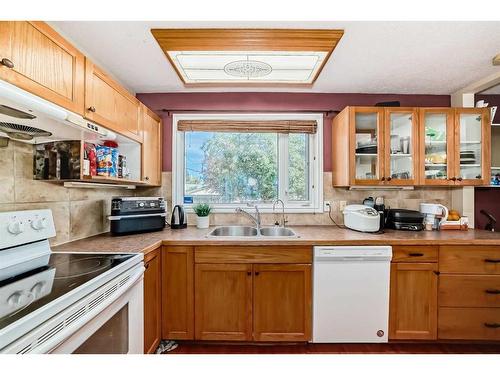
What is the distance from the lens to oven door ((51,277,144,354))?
896mm

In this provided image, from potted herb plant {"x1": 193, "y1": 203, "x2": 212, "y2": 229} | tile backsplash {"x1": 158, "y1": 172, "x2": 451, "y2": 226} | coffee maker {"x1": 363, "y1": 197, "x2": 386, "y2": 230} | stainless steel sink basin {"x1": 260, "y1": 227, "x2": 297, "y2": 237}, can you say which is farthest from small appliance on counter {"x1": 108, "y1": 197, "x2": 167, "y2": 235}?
coffee maker {"x1": 363, "y1": 197, "x2": 386, "y2": 230}

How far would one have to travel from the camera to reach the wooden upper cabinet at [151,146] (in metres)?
2.20

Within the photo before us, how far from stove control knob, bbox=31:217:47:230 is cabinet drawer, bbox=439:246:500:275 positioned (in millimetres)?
2670

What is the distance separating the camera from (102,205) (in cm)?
218

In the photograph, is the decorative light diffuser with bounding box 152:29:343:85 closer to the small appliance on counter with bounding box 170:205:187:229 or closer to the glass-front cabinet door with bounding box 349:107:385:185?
the glass-front cabinet door with bounding box 349:107:385:185

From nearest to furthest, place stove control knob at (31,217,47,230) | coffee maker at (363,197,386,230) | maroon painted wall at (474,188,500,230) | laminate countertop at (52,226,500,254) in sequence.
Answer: stove control knob at (31,217,47,230)
laminate countertop at (52,226,500,254)
coffee maker at (363,197,386,230)
maroon painted wall at (474,188,500,230)

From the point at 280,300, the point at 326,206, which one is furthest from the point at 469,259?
the point at 280,300

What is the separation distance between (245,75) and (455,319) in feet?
8.29

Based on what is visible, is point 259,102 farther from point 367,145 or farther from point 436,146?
point 436,146

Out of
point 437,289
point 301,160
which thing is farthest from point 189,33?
point 437,289

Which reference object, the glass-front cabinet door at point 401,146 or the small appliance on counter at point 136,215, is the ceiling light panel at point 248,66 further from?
the small appliance on counter at point 136,215

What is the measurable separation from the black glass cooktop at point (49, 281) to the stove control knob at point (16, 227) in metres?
0.21

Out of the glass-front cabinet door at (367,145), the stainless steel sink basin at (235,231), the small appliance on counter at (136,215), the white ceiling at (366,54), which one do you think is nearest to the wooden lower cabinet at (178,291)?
the small appliance on counter at (136,215)
